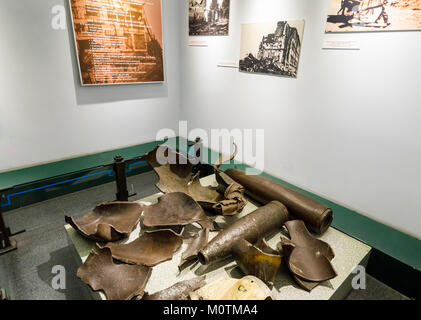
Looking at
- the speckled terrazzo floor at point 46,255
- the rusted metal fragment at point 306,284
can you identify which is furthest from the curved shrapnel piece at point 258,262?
the speckled terrazzo floor at point 46,255

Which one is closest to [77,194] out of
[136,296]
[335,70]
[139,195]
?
[139,195]

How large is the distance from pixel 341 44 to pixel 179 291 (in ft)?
7.11

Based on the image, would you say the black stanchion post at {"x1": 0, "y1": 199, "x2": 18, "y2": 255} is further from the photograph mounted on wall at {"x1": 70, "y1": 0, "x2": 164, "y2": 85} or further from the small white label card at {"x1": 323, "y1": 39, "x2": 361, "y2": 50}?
the small white label card at {"x1": 323, "y1": 39, "x2": 361, "y2": 50}

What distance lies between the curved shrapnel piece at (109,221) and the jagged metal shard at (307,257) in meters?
1.08

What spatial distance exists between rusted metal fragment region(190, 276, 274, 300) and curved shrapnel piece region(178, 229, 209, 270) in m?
0.26

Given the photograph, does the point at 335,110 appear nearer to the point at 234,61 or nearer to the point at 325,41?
the point at 325,41

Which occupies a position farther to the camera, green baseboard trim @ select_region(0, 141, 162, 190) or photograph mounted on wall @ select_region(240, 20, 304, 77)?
green baseboard trim @ select_region(0, 141, 162, 190)

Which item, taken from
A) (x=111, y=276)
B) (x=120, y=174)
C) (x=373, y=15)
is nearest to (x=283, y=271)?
(x=111, y=276)

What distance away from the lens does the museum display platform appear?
58.3 inches

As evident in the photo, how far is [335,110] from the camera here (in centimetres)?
230

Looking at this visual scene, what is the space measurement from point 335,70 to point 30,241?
9.89ft

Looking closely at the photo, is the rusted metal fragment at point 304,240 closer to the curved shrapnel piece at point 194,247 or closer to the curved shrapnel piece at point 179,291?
the curved shrapnel piece at point 194,247

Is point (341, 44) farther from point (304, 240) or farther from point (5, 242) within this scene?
point (5, 242)

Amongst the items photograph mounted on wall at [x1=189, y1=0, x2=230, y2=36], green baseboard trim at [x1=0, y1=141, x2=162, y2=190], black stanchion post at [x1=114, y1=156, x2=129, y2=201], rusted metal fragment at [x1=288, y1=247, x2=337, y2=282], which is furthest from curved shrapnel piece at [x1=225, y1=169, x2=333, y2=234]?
photograph mounted on wall at [x1=189, y1=0, x2=230, y2=36]
